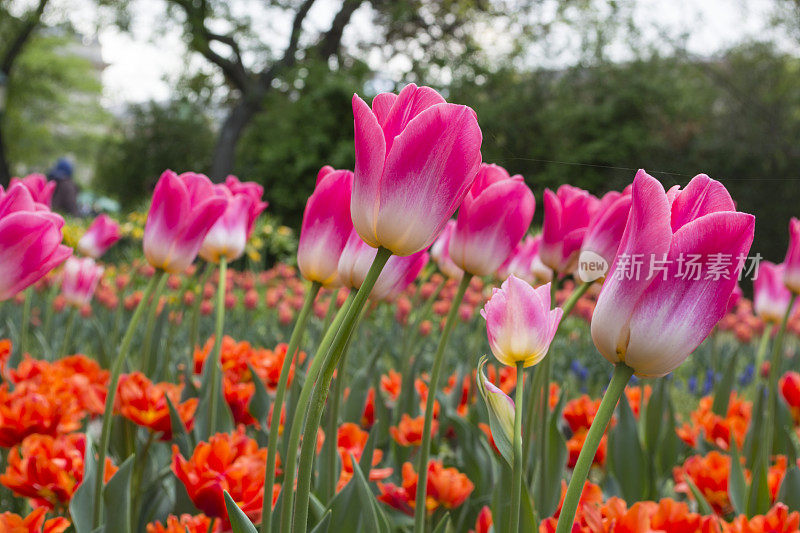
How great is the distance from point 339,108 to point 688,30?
7266mm

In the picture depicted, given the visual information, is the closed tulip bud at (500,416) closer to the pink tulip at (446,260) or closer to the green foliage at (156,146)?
the pink tulip at (446,260)

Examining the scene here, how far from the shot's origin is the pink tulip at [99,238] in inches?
76.4

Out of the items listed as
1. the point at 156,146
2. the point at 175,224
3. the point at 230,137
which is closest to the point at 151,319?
the point at 175,224

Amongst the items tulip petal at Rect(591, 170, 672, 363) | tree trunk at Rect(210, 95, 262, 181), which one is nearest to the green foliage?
tree trunk at Rect(210, 95, 262, 181)

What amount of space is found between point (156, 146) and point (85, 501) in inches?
624

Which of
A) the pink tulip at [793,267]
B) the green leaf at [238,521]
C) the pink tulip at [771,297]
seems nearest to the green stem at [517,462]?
the green leaf at [238,521]

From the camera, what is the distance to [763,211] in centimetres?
71

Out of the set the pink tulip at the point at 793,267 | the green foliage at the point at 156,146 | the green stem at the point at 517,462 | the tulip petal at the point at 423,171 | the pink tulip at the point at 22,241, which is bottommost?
the green foliage at the point at 156,146

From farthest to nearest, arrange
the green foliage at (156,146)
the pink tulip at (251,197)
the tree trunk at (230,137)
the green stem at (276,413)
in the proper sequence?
the green foliage at (156,146), the tree trunk at (230,137), the pink tulip at (251,197), the green stem at (276,413)

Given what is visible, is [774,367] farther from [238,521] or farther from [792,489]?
[238,521]

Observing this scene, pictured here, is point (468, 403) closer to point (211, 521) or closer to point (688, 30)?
point (211, 521)

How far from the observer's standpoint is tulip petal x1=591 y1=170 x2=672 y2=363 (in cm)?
47

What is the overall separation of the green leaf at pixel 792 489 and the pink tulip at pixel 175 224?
106cm

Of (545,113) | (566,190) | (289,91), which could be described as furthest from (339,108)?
(566,190)
